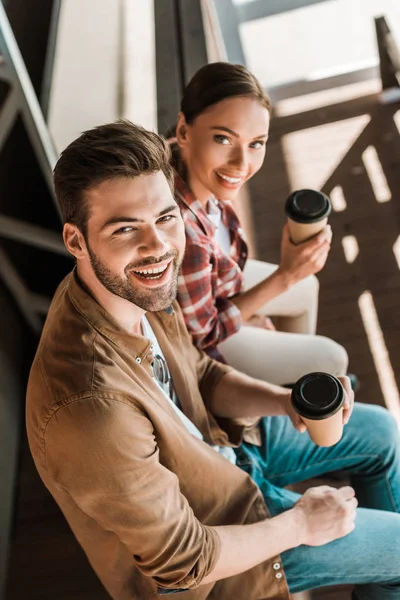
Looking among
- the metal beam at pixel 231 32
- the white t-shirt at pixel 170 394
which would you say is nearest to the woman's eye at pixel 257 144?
the white t-shirt at pixel 170 394

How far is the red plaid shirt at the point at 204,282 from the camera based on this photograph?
1.44 metres

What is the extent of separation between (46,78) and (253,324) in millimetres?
1184

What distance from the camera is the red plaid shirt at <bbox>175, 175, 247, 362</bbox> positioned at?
1440 millimetres

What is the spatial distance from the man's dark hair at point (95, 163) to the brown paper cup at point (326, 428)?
0.56 m

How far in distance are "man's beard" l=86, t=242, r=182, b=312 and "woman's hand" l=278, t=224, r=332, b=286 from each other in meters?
0.54

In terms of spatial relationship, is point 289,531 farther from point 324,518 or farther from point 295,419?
point 295,419

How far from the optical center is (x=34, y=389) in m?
1.00

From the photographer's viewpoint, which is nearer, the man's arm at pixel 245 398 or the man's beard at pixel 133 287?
the man's beard at pixel 133 287

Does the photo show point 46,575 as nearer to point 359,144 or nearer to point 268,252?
point 268,252

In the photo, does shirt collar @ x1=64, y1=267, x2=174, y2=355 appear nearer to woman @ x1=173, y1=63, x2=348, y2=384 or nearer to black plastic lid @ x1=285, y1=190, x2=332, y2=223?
woman @ x1=173, y1=63, x2=348, y2=384

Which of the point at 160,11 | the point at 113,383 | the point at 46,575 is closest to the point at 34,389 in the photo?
the point at 113,383

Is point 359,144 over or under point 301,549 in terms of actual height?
under

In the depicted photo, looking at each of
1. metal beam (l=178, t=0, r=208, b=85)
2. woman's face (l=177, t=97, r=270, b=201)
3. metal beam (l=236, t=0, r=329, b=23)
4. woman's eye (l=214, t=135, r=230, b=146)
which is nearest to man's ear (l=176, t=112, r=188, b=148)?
woman's face (l=177, t=97, r=270, b=201)

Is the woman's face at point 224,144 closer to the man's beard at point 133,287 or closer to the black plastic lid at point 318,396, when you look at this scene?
the man's beard at point 133,287
